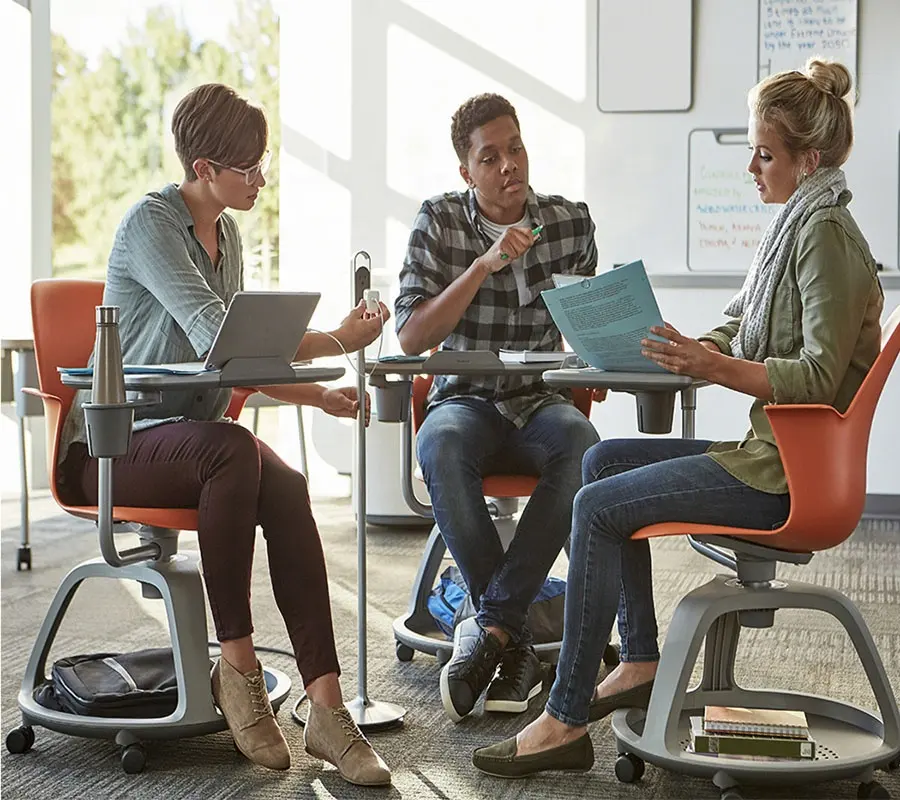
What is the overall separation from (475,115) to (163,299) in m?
0.90

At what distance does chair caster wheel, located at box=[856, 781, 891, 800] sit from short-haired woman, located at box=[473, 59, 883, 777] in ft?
1.38

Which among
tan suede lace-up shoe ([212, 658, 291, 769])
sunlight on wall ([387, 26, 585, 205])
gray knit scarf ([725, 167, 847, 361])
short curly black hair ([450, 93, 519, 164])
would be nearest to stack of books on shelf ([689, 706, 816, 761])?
gray knit scarf ([725, 167, 847, 361])

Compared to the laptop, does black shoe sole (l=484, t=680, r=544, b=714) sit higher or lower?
lower

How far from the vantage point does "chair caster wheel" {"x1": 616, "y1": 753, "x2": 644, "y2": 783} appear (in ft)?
6.55

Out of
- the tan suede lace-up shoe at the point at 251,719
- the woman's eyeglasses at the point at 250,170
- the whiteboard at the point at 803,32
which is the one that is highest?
the whiteboard at the point at 803,32

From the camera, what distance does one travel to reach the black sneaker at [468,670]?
7.63 ft

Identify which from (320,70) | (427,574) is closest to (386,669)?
(427,574)

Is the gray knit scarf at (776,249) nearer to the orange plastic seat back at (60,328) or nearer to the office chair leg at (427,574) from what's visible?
the office chair leg at (427,574)

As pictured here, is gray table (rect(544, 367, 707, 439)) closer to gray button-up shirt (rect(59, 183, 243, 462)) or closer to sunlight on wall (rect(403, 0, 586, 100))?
gray button-up shirt (rect(59, 183, 243, 462))

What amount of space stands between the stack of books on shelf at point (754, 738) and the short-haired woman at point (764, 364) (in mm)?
192

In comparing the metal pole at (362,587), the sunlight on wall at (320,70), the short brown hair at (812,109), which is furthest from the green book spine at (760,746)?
the sunlight on wall at (320,70)

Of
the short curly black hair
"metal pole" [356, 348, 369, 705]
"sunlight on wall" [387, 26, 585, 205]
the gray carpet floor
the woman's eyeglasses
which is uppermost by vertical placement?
"sunlight on wall" [387, 26, 585, 205]

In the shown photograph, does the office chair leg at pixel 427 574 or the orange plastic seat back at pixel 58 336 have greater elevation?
the orange plastic seat back at pixel 58 336

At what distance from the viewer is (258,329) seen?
1.95 m
